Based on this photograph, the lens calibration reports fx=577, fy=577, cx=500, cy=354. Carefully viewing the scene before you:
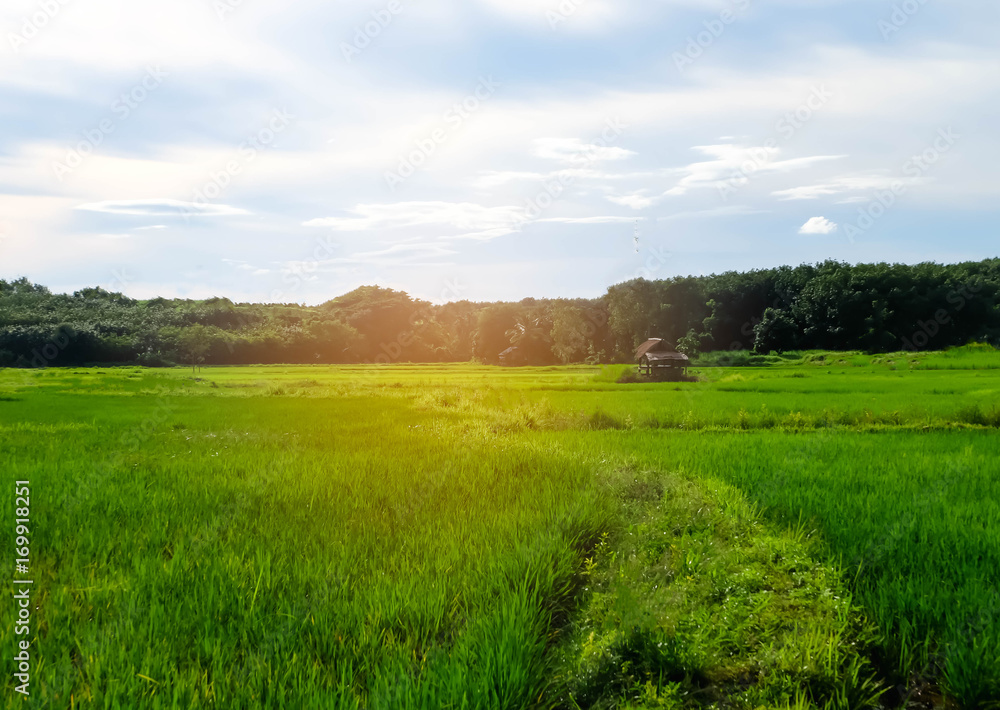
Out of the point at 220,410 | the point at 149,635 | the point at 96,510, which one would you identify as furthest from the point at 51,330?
the point at 149,635

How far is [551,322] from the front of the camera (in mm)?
58844

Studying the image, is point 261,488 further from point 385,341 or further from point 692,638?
point 385,341

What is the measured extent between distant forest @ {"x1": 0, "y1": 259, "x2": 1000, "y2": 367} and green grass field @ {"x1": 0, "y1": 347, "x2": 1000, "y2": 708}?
32.8 meters

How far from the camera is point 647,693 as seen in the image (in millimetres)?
3611

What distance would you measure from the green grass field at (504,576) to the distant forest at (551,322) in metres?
32.8

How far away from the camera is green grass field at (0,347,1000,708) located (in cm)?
341

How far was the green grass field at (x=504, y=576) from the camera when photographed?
3.41 m

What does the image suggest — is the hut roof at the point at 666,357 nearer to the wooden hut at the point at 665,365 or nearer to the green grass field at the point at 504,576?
the wooden hut at the point at 665,365

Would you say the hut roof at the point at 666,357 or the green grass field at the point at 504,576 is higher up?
the hut roof at the point at 666,357

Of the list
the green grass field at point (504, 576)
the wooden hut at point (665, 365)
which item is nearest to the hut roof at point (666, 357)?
the wooden hut at point (665, 365)

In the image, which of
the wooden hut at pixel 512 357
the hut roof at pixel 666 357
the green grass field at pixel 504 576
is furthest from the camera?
the wooden hut at pixel 512 357

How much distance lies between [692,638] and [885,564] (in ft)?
7.20

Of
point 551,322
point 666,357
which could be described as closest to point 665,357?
point 666,357

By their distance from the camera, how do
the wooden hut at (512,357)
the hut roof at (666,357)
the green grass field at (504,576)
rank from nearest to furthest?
1. the green grass field at (504,576)
2. the hut roof at (666,357)
3. the wooden hut at (512,357)
